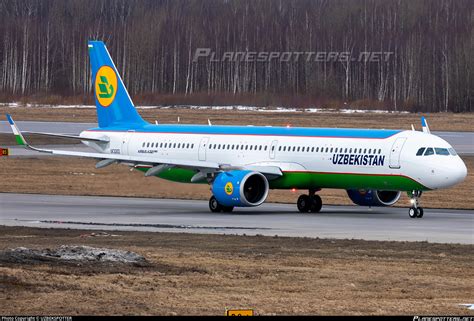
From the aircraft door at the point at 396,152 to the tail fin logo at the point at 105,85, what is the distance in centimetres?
1427

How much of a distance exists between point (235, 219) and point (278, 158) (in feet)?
16.3

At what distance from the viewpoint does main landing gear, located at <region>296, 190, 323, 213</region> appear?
152ft

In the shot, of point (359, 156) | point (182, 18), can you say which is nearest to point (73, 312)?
point (359, 156)

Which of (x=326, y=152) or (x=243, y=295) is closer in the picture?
(x=243, y=295)

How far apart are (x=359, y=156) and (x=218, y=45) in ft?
354

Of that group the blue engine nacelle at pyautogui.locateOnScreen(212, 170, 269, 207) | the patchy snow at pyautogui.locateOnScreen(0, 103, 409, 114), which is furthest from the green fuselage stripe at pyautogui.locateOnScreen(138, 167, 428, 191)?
the patchy snow at pyautogui.locateOnScreen(0, 103, 409, 114)

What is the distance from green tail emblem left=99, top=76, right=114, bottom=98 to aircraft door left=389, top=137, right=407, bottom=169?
1437 centimetres

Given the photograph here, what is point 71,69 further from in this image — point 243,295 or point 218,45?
point 243,295

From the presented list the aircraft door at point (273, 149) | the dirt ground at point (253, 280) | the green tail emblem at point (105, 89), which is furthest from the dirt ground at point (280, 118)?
the dirt ground at point (253, 280)

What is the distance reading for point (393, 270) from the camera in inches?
1046

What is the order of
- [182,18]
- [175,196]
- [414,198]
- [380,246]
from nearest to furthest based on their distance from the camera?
1. [380,246]
2. [414,198]
3. [175,196]
4. [182,18]

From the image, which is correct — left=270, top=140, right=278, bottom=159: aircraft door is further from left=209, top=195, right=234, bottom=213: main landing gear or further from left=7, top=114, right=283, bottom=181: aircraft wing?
left=209, top=195, right=234, bottom=213: main landing gear

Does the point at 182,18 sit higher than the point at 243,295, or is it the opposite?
the point at 182,18

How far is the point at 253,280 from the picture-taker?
24.3m
